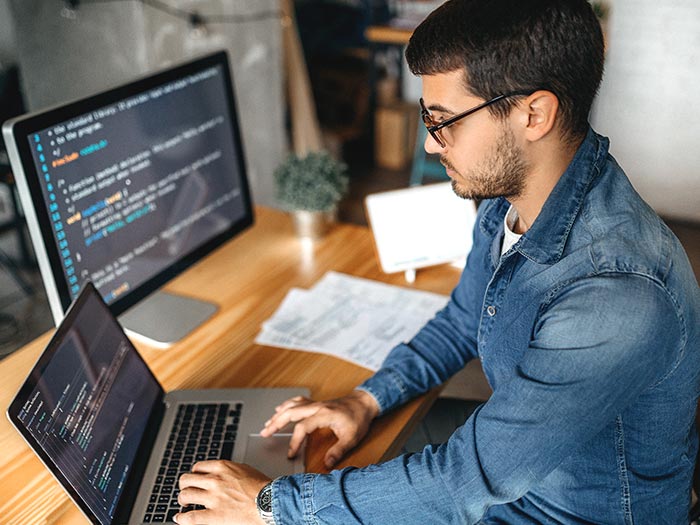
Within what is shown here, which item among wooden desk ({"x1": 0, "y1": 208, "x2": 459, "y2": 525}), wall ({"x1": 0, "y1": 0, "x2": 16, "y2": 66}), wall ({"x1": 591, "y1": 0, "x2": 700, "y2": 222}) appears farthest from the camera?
wall ({"x1": 591, "y1": 0, "x2": 700, "y2": 222})

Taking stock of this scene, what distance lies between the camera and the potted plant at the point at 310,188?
66.9 inches

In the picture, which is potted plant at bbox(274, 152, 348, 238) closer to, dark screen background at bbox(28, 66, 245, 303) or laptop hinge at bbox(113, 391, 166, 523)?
dark screen background at bbox(28, 66, 245, 303)

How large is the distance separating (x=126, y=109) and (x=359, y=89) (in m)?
3.61

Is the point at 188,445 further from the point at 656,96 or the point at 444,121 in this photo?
the point at 656,96

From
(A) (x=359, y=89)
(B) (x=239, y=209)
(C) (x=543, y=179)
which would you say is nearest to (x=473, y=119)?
(C) (x=543, y=179)

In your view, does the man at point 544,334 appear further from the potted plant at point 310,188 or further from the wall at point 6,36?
the wall at point 6,36

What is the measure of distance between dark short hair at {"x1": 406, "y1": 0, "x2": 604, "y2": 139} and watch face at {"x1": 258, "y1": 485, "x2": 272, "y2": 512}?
2.01 feet

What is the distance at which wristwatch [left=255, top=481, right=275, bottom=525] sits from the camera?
37.7 inches

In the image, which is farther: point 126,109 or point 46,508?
point 126,109

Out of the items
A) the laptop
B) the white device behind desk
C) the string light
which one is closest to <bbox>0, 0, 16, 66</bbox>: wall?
the string light

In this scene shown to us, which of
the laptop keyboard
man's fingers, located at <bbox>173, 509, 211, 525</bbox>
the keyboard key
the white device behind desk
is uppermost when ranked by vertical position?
the white device behind desk

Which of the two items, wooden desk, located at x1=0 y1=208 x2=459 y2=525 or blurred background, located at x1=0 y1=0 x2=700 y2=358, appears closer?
wooden desk, located at x1=0 y1=208 x2=459 y2=525

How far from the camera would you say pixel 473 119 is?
0.98 m

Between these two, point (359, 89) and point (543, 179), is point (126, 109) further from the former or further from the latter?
point (359, 89)
